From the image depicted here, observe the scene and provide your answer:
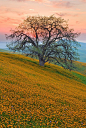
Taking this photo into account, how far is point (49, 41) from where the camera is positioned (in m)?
46.7

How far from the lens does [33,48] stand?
43.1m

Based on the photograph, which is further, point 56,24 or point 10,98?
point 56,24

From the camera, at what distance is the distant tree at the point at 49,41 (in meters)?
44.5

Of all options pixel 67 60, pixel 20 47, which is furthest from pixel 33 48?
pixel 67 60

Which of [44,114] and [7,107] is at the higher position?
[7,107]

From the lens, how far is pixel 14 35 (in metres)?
49.4

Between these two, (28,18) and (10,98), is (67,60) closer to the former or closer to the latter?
(28,18)

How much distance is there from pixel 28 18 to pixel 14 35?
925 cm

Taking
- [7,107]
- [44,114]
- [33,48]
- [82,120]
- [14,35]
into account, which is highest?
[14,35]

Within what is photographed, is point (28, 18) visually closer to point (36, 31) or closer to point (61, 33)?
point (36, 31)

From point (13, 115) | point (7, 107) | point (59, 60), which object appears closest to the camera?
point (13, 115)

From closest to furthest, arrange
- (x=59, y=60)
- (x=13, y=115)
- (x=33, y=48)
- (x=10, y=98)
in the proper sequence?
(x=13, y=115), (x=10, y=98), (x=33, y=48), (x=59, y=60)

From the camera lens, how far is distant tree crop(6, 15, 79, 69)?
44.5m

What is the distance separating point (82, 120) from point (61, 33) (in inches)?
1485
